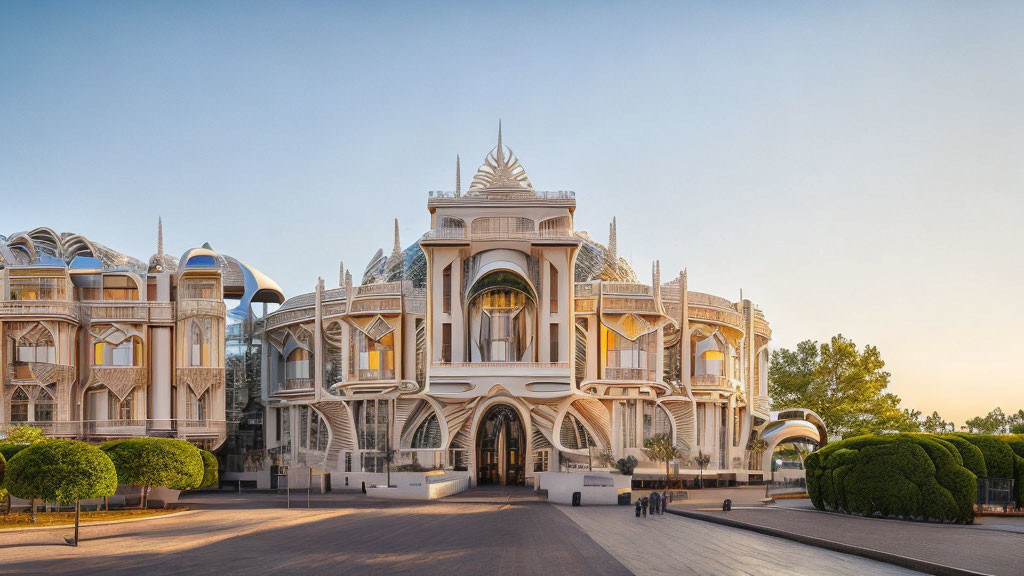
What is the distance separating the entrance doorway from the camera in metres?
70.8

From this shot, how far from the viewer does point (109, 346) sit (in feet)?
212

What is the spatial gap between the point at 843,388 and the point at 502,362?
1412 inches

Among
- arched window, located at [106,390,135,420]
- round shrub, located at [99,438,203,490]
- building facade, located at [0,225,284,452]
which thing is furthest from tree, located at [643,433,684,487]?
arched window, located at [106,390,135,420]

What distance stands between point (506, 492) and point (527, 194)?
2241 cm

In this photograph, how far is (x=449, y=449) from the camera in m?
66.9

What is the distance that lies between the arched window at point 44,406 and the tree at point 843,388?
5820 centimetres

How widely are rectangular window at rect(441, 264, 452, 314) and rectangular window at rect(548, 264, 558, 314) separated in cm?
686

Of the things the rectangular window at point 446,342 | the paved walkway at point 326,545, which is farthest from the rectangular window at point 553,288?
the paved walkway at point 326,545

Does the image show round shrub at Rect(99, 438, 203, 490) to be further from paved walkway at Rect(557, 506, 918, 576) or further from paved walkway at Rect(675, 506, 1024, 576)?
paved walkway at Rect(675, 506, 1024, 576)

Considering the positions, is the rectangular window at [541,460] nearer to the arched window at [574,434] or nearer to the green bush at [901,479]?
the arched window at [574,434]

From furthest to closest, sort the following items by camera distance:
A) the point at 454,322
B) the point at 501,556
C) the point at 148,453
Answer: the point at 454,322, the point at 148,453, the point at 501,556

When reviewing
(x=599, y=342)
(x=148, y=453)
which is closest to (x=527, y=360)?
(x=599, y=342)

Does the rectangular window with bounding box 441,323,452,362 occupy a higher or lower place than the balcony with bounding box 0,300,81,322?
lower

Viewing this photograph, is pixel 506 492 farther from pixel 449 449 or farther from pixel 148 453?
pixel 148 453
